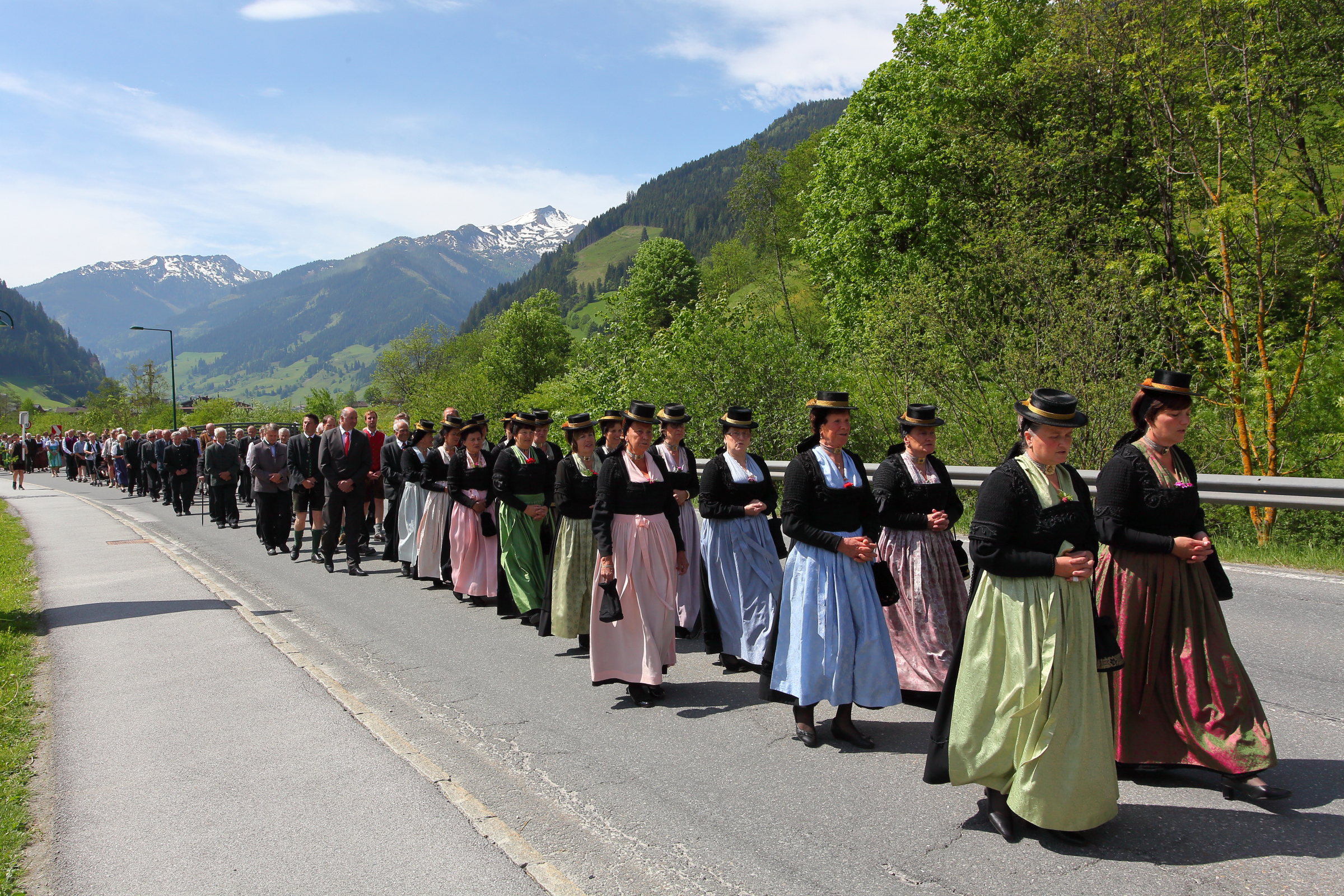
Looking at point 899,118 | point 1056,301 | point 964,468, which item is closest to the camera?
point 964,468

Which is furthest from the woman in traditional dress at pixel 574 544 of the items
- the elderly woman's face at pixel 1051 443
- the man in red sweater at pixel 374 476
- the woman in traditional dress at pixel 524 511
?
the man in red sweater at pixel 374 476

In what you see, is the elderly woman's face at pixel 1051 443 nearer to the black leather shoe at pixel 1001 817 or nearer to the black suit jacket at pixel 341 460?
the black leather shoe at pixel 1001 817

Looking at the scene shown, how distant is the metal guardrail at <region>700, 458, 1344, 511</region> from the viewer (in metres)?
8.49

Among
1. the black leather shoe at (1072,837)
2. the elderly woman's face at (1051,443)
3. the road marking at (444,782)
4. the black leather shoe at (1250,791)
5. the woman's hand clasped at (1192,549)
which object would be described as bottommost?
the road marking at (444,782)

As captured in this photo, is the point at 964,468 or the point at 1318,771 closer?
the point at 1318,771

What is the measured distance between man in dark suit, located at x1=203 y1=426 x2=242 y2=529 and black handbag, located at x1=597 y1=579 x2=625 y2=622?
15.1m

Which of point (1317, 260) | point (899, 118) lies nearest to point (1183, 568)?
point (1317, 260)

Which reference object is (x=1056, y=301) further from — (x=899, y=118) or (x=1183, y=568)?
(x=899, y=118)

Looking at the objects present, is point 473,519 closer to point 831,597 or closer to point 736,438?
point 736,438

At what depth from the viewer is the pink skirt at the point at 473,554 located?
387 inches

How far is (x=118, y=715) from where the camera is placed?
20.3 ft

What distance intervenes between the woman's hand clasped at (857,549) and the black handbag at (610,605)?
163 cm

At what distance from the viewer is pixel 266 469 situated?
48.1 ft

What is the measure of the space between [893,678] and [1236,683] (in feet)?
5.39
